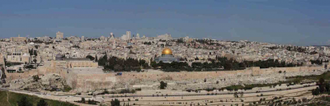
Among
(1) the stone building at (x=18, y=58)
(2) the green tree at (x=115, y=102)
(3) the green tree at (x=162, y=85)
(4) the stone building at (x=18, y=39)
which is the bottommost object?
(2) the green tree at (x=115, y=102)

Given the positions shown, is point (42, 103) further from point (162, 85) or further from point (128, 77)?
point (162, 85)

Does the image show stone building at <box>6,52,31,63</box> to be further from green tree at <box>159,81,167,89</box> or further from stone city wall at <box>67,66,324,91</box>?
green tree at <box>159,81,167,89</box>

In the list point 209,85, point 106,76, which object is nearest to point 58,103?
point 106,76

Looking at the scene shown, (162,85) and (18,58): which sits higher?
(18,58)

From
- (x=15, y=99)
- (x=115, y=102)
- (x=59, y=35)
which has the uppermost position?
(x=59, y=35)

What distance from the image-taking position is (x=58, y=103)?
115 ft

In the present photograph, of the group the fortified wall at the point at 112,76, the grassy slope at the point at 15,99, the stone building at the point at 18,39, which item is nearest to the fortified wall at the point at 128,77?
the fortified wall at the point at 112,76

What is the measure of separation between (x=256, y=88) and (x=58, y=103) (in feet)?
62.2

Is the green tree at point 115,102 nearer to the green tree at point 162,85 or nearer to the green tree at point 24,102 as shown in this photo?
the green tree at point 24,102

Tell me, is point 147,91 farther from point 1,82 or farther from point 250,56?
point 250,56

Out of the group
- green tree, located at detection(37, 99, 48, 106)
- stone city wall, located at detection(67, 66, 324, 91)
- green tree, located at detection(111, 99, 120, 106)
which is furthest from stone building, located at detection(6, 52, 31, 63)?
green tree, located at detection(111, 99, 120, 106)

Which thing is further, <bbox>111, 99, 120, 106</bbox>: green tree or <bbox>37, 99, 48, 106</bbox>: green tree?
<bbox>111, 99, 120, 106</bbox>: green tree

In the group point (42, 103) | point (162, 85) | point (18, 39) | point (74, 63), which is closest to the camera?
point (42, 103)

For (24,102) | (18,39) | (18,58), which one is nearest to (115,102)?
(24,102)
